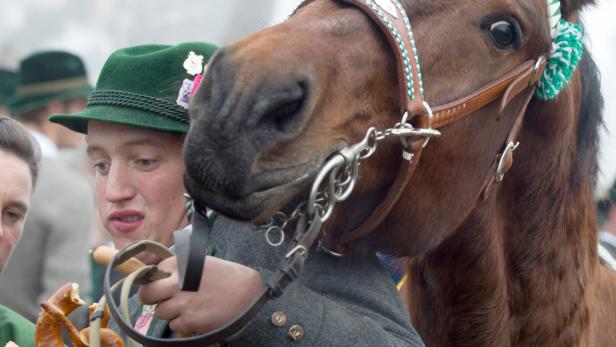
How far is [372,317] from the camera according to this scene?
2.46 m

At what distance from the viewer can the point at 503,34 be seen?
2582 mm

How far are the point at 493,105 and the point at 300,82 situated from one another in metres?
0.73

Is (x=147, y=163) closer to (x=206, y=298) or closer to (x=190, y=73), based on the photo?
(x=190, y=73)

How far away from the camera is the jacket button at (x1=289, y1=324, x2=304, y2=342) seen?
229 cm

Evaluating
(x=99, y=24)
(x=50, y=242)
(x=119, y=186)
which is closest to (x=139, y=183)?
(x=119, y=186)

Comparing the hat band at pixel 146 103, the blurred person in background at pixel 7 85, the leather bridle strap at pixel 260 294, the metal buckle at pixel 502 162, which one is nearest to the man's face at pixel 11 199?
the hat band at pixel 146 103

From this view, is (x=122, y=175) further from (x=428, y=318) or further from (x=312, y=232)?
(x=428, y=318)

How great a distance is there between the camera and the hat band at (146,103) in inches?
110

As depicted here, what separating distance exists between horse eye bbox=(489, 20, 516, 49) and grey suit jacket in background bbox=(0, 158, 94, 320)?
3.75 meters

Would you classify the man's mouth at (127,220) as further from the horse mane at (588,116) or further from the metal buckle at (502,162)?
the horse mane at (588,116)

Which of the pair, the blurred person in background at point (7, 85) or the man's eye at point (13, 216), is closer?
the man's eye at point (13, 216)

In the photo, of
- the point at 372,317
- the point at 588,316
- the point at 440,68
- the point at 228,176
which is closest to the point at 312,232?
the point at 228,176

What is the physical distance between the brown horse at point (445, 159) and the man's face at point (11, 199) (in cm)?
124

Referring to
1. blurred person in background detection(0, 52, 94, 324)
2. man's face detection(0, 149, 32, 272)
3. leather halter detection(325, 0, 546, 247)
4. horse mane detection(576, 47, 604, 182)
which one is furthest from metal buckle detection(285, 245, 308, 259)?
blurred person in background detection(0, 52, 94, 324)
